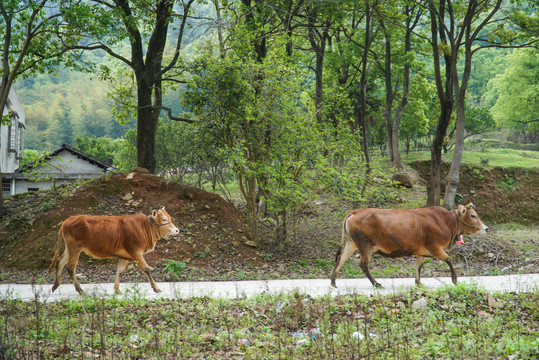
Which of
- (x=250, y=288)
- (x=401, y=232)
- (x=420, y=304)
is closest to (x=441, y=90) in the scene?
(x=401, y=232)

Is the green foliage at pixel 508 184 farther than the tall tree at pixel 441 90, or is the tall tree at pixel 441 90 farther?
the green foliage at pixel 508 184

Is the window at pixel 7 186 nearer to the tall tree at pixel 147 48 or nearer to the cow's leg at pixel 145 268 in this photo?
the tall tree at pixel 147 48

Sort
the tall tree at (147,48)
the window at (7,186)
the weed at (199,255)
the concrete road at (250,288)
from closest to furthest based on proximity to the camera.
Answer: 1. the concrete road at (250,288)
2. the weed at (199,255)
3. the tall tree at (147,48)
4. the window at (7,186)

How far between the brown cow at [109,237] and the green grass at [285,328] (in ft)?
3.03

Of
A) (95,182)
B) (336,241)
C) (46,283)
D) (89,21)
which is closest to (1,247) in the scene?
(95,182)

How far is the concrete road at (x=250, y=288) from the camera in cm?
860

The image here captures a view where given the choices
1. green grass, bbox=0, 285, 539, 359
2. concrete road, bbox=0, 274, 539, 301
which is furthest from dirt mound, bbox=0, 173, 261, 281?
green grass, bbox=0, 285, 539, 359

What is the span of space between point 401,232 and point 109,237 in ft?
17.5

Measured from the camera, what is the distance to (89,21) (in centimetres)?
1583

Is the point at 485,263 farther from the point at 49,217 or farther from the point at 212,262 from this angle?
the point at 49,217

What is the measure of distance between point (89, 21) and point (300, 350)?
13.8 m

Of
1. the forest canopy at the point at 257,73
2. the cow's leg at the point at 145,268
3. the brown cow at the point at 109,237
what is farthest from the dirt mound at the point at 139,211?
the cow's leg at the point at 145,268

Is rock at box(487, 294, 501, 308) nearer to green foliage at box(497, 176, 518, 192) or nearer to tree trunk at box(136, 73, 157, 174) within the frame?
tree trunk at box(136, 73, 157, 174)

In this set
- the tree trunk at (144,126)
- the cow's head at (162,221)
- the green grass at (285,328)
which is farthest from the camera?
the tree trunk at (144,126)
